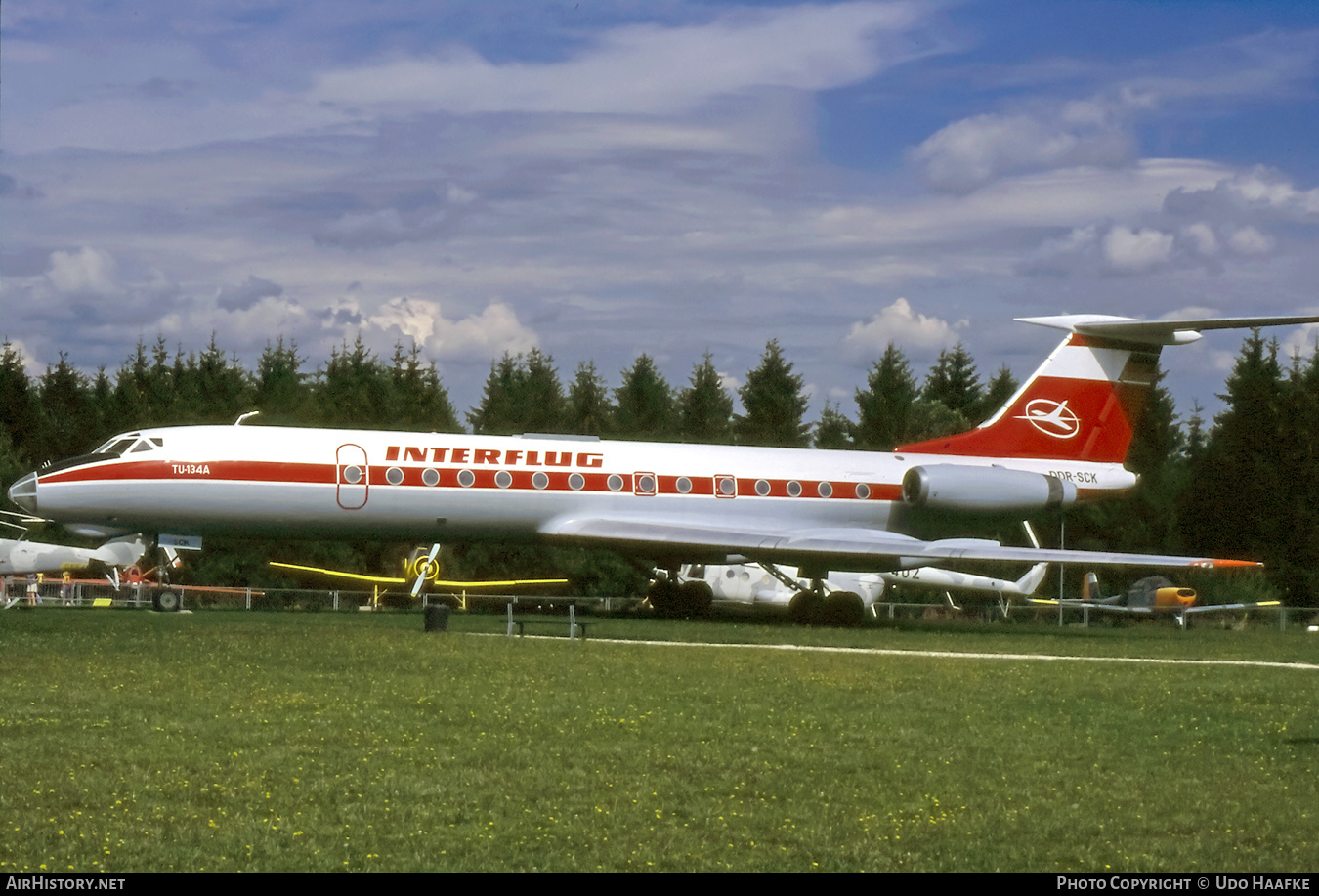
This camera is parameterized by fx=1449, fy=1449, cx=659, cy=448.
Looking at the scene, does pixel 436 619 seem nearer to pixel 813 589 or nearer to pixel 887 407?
pixel 813 589

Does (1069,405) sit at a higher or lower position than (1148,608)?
higher

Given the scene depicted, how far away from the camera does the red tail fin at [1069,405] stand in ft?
112

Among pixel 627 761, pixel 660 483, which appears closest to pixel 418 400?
pixel 660 483

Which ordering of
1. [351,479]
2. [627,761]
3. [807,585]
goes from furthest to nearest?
[807,585] < [351,479] < [627,761]

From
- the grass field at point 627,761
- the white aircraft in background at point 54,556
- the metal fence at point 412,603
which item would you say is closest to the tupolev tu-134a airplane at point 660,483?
the metal fence at point 412,603

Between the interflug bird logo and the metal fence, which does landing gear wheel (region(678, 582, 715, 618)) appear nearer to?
the metal fence

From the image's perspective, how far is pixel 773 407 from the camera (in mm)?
50719

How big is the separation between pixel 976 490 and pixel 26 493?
19.2 metres

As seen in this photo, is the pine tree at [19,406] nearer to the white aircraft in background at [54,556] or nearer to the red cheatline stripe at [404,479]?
the white aircraft in background at [54,556]

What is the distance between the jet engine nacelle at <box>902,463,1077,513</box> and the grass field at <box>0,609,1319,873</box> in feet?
38.7

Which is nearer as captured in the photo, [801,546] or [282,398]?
[801,546]

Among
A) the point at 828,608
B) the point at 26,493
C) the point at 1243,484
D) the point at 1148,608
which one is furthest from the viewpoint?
the point at 1243,484

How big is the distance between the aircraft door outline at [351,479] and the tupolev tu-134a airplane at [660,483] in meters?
0.03

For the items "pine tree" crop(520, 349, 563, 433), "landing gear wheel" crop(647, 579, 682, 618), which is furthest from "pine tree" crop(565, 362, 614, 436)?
"landing gear wheel" crop(647, 579, 682, 618)
